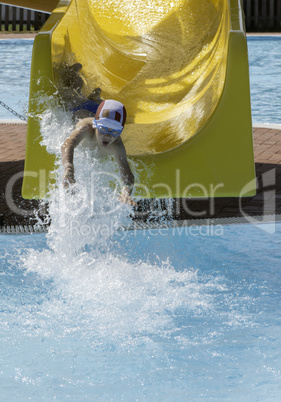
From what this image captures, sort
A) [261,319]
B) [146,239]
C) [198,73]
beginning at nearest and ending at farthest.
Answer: [261,319] → [146,239] → [198,73]

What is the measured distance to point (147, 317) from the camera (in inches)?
150

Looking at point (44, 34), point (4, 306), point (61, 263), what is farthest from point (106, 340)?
point (44, 34)

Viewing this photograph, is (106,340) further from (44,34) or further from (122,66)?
(122,66)

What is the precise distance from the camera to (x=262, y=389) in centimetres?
310

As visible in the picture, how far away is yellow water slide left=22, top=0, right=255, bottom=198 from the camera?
455cm

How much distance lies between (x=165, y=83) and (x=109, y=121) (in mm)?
2373

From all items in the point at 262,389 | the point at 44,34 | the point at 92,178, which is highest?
the point at 44,34

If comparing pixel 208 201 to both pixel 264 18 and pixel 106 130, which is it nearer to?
pixel 106 130

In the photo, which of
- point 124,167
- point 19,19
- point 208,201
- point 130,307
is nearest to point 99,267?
point 130,307

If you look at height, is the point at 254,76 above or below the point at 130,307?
above

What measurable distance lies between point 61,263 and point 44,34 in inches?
64.6

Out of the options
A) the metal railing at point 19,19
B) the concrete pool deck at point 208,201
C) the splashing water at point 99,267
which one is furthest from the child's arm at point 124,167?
the metal railing at point 19,19

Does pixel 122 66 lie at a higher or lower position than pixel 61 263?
higher

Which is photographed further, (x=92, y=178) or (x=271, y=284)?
(x=92, y=178)
